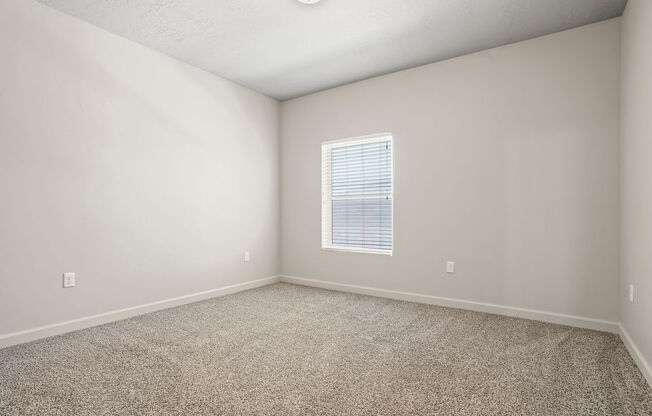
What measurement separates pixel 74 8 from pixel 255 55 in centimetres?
147

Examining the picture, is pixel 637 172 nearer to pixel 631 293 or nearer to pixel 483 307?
pixel 631 293

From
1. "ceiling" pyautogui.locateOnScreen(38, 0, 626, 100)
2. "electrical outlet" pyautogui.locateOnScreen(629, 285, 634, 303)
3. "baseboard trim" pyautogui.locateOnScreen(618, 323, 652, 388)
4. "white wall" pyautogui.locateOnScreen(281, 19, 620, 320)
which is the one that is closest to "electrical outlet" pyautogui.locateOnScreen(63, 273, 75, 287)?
"ceiling" pyautogui.locateOnScreen(38, 0, 626, 100)

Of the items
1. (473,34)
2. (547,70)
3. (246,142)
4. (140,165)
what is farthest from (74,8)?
(547,70)

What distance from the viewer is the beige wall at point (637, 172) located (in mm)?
2018

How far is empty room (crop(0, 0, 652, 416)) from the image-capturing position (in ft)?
6.53

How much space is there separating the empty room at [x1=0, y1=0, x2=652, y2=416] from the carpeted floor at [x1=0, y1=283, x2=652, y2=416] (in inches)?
0.7

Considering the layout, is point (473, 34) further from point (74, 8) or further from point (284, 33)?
point (74, 8)

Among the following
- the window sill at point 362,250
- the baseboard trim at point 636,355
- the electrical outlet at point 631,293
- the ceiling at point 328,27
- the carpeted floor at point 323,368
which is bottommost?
the carpeted floor at point 323,368

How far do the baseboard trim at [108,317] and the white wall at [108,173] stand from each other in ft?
0.16

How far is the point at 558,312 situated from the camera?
2.96 meters

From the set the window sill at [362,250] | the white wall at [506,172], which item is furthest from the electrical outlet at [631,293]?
the window sill at [362,250]

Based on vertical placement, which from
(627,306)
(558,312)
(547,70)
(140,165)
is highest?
(547,70)

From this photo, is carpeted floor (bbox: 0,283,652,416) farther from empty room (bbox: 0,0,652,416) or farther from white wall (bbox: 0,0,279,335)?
white wall (bbox: 0,0,279,335)

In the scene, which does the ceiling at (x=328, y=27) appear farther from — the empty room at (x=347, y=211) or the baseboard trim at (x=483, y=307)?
the baseboard trim at (x=483, y=307)
